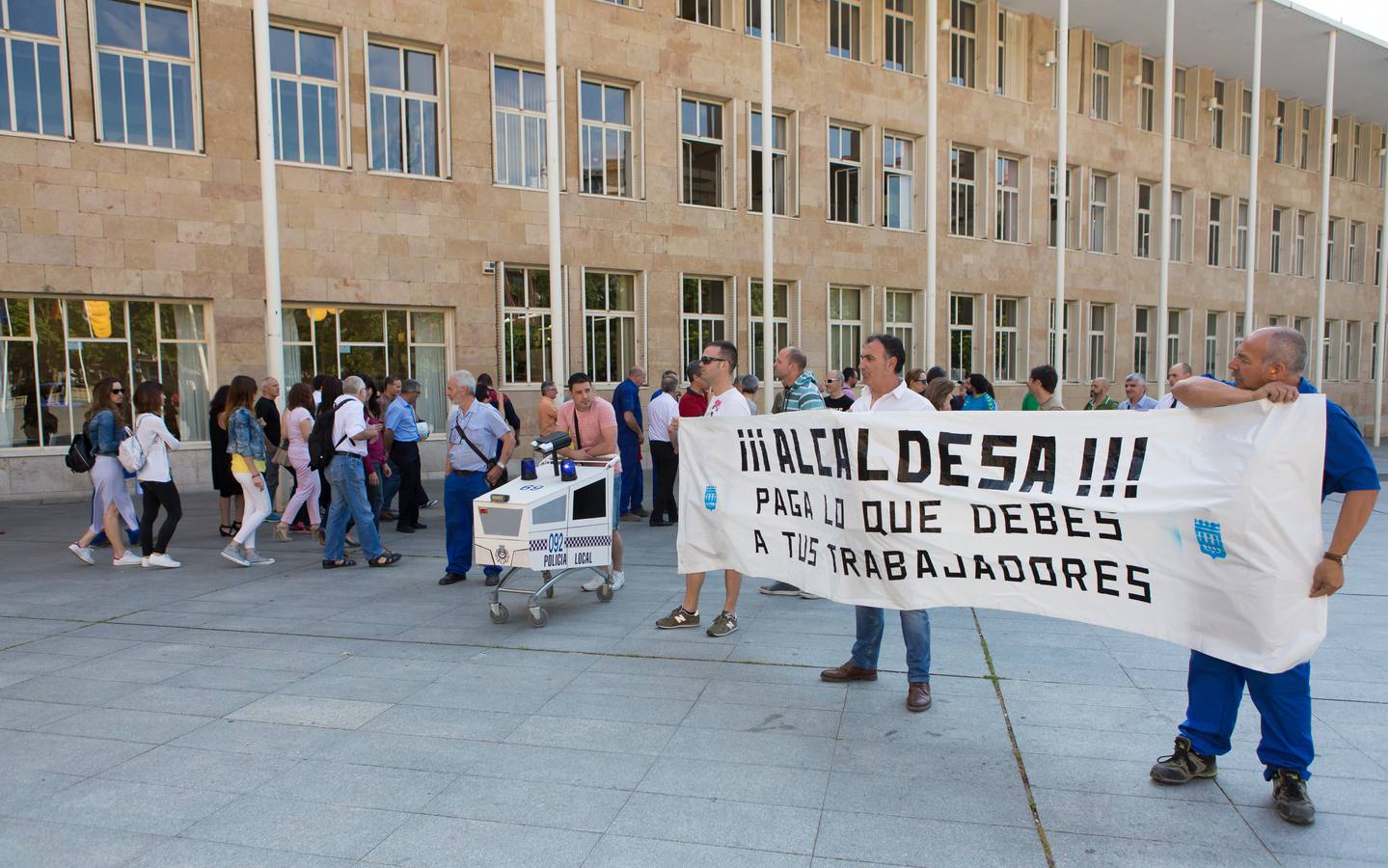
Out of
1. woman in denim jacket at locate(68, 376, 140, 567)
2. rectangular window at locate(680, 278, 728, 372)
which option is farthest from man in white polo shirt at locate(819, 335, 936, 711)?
rectangular window at locate(680, 278, 728, 372)

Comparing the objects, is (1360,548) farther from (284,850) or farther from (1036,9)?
(1036,9)

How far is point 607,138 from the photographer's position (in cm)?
1838

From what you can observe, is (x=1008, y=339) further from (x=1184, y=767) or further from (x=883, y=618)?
(x=1184, y=767)

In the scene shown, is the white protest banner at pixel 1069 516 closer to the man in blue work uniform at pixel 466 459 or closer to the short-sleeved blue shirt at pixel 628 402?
the man in blue work uniform at pixel 466 459

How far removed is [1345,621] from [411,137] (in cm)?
1589

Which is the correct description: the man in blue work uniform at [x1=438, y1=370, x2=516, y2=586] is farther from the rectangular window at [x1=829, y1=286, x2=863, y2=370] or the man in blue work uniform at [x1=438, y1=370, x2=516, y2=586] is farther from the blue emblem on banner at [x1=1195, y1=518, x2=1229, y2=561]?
the rectangular window at [x1=829, y1=286, x2=863, y2=370]

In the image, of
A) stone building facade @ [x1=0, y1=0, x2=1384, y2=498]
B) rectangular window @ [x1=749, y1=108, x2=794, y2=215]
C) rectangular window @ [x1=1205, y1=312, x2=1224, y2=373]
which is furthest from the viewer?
rectangular window @ [x1=1205, y1=312, x2=1224, y2=373]

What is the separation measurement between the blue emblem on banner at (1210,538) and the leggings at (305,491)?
9.14 metres

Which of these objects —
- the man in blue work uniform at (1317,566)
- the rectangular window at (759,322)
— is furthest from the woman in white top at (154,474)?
the rectangular window at (759,322)

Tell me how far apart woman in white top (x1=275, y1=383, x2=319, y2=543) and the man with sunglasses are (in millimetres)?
→ 5303

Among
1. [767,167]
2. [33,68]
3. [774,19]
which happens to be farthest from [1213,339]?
[33,68]

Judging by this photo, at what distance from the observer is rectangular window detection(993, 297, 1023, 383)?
25.2 metres

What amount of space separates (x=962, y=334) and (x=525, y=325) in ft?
42.1

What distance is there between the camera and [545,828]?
348 cm
